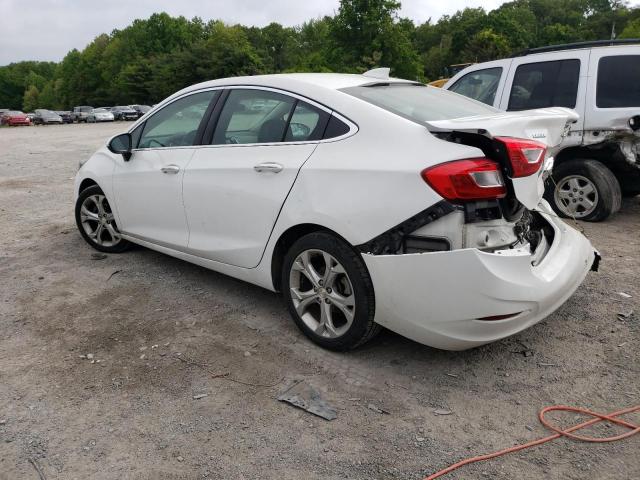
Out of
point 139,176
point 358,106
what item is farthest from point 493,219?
point 139,176

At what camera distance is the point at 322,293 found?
331 centimetres

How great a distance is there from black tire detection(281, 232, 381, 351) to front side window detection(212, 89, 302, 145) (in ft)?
2.54

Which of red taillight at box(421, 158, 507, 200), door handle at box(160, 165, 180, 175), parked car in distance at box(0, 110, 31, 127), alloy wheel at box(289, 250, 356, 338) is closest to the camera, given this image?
red taillight at box(421, 158, 507, 200)

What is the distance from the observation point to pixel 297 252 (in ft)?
11.1

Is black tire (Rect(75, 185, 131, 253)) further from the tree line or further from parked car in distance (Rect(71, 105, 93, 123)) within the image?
parked car in distance (Rect(71, 105, 93, 123))

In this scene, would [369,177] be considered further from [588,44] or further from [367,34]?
[367,34]

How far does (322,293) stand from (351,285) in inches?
10.5

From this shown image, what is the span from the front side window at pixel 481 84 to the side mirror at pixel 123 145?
4374mm

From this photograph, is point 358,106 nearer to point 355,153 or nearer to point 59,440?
point 355,153

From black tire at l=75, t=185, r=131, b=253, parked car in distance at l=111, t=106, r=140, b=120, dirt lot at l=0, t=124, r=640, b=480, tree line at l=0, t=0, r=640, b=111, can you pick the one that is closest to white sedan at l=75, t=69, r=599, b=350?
dirt lot at l=0, t=124, r=640, b=480

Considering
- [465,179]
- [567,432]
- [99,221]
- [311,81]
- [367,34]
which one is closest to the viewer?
[567,432]

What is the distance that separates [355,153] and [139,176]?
231 centimetres

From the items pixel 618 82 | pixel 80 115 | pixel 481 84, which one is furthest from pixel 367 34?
pixel 618 82

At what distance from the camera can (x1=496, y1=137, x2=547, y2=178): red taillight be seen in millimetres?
2756
